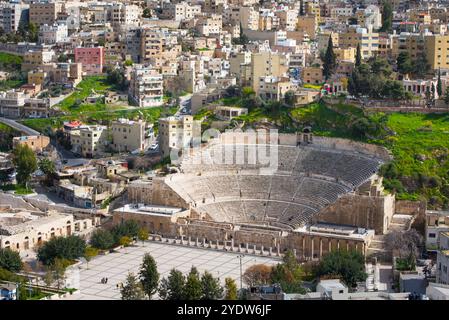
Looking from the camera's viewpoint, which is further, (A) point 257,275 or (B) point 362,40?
(B) point 362,40

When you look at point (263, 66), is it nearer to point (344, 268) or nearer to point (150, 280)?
point (344, 268)

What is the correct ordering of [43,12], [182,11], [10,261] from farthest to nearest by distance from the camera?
[182,11] < [43,12] < [10,261]

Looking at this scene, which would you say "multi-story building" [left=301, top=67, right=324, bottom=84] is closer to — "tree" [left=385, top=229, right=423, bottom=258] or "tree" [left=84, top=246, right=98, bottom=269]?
"tree" [left=385, top=229, right=423, bottom=258]

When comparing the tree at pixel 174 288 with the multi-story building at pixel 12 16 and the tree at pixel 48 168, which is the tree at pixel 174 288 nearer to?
the tree at pixel 48 168

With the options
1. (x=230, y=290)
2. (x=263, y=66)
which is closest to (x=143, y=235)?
(x=230, y=290)

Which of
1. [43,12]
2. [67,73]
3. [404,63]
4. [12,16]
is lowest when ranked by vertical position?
[67,73]

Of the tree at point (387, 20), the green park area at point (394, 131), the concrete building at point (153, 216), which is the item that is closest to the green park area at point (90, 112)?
the green park area at point (394, 131)

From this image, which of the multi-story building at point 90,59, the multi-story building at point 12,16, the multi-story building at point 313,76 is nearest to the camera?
the multi-story building at point 313,76
